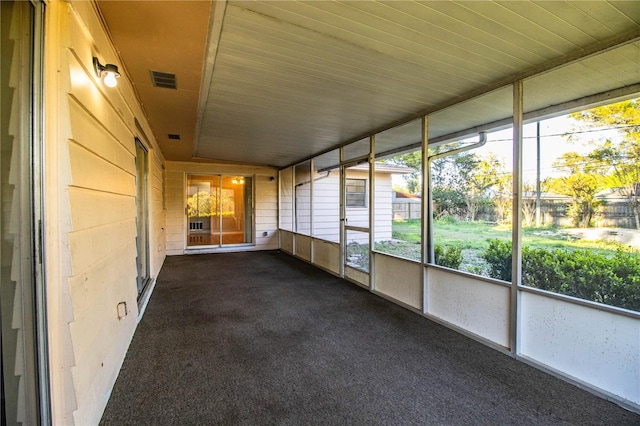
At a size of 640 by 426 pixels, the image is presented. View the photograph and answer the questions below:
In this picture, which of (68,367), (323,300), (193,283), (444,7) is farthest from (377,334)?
(193,283)

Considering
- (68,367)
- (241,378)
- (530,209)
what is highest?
(530,209)

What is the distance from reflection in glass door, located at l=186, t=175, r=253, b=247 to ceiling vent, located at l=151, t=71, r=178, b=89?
5422 mm

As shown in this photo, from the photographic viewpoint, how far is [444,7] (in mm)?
1694

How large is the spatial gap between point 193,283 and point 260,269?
1.37m

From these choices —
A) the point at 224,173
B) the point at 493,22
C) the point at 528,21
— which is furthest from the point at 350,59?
the point at 224,173

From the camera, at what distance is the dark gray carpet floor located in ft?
6.10

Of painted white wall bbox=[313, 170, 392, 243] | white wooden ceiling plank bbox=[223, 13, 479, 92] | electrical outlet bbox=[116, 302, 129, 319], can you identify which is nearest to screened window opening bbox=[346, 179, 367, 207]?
painted white wall bbox=[313, 170, 392, 243]

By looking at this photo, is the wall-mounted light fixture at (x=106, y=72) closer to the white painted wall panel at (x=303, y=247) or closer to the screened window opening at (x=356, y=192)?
the screened window opening at (x=356, y=192)

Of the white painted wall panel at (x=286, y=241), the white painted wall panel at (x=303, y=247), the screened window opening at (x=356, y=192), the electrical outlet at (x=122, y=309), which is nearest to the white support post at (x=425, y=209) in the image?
the screened window opening at (x=356, y=192)

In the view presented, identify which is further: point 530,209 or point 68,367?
point 530,209

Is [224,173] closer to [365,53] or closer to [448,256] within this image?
[448,256]

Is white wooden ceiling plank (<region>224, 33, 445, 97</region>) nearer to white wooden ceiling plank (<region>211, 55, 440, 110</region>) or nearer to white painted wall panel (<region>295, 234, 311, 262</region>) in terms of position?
white wooden ceiling plank (<region>211, 55, 440, 110</region>)

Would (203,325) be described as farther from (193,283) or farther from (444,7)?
(444,7)

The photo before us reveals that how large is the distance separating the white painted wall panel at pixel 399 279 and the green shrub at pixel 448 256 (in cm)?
26
